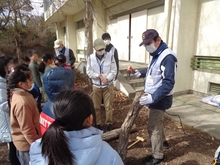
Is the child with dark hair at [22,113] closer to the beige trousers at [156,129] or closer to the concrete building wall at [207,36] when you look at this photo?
the beige trousers at [156,129]

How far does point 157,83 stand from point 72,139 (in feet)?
5.20

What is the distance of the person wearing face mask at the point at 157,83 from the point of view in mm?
2010

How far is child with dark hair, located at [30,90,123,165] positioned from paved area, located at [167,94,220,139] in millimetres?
3032

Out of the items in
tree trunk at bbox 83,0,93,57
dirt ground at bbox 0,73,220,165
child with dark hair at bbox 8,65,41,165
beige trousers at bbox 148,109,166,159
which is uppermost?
tree trunk at bbox 83,0,93,57

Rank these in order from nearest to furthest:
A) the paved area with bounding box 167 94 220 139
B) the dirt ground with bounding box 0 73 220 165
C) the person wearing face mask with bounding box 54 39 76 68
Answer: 1. the dirt ground with bounding box 0 73 220 165
2. the paved area with bounding box 167 94 220 139
3. the person wearing face mask with bounding box 54 39 76 68

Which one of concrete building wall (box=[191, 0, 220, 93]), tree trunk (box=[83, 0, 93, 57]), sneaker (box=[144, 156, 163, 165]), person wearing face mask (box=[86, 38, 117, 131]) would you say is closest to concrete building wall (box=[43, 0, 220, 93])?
concrete building wall (box=[191, 0, 220, 93])

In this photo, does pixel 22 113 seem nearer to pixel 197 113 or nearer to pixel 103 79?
pixel 103 79

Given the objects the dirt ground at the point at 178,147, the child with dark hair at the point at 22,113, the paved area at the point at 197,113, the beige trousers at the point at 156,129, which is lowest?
the dirt ground at the point at 178,147

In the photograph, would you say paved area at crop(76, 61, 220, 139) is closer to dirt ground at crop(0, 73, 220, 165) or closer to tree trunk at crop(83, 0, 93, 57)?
dirt ground at crop(0, 73, 220, 165)

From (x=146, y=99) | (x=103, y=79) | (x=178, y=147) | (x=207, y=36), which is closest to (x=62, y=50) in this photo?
(x=103, y=79)

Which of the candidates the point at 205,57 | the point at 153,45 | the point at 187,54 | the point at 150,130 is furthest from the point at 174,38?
the point at 150,130

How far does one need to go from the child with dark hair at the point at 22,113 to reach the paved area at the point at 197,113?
3.18 m

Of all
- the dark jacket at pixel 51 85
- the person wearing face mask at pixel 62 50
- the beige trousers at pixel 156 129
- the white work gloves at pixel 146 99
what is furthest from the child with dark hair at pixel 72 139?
the person wearing face mask at pixel 62 50

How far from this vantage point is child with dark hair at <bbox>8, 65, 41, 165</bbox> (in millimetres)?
1660
